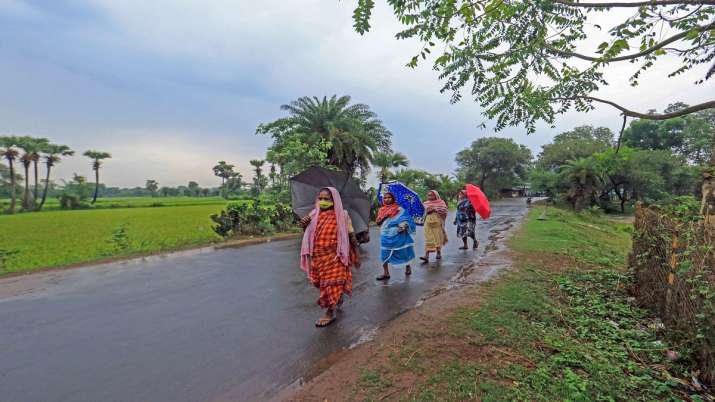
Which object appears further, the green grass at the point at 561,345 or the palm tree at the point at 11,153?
the palm tree at the point at 11,153

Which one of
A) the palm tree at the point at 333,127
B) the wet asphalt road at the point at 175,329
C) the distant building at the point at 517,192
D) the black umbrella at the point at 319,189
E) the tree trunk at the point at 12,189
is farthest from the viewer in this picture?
the distant building at the point at 517,192

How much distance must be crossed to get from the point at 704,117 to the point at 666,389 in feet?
149

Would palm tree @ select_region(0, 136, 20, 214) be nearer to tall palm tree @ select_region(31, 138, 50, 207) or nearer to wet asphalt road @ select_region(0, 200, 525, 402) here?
tall palm tree @ select_region(31, 138, 50, 207)

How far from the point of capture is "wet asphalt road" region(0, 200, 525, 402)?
2.75m

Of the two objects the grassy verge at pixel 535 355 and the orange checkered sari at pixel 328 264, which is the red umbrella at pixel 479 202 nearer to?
the grassy verge at pixel 535 355

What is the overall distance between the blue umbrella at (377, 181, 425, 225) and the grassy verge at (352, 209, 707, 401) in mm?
1857

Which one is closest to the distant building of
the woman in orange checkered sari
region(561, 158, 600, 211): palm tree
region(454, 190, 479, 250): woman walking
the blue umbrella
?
region(561, 158, 600, 211): palm tree

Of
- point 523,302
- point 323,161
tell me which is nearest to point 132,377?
point 523,302

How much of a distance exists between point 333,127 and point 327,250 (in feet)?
48.3

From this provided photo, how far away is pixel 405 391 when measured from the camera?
239 cm

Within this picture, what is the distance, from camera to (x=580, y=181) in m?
24.4

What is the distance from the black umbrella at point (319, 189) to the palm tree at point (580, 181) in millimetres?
25265

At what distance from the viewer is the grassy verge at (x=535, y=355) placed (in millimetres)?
2381

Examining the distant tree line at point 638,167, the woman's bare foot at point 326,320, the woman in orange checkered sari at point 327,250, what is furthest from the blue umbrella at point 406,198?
the distant tree line at point 638,167
